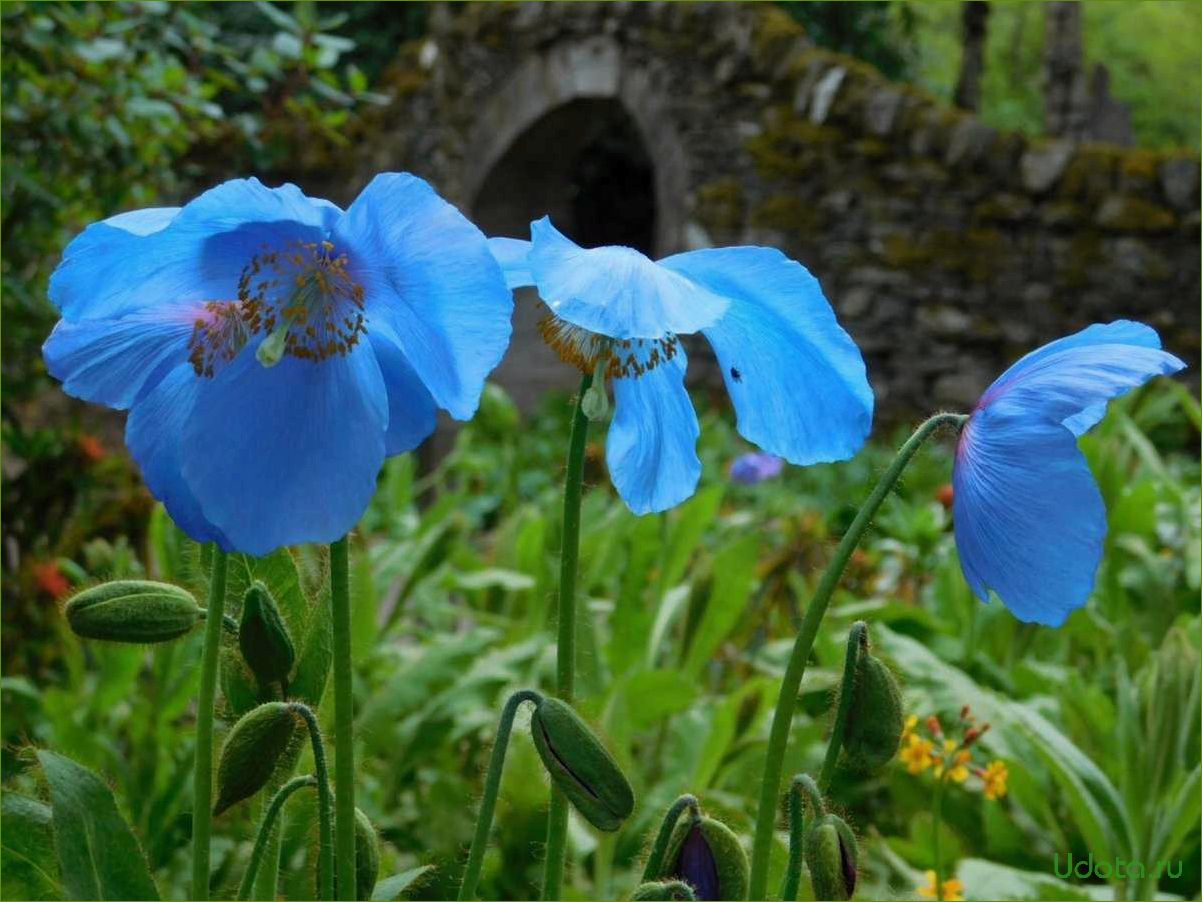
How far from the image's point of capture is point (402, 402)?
1.77ft

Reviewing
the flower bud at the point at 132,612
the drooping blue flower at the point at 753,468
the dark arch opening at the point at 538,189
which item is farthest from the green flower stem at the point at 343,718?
the dark arch opening at the point at 538,189

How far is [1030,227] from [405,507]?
3.77 metres

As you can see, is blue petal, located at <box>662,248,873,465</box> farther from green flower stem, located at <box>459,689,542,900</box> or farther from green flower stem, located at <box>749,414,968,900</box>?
green flower stem, located at <box>459,689,542,900</box>

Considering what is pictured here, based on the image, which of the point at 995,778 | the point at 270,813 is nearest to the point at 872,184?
the point at 995,778

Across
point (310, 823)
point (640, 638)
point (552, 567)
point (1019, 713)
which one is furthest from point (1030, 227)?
point (310, 823)

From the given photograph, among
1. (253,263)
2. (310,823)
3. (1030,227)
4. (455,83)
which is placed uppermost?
(455,83)

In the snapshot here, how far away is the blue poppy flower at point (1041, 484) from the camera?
0.53m

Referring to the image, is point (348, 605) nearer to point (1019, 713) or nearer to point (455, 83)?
point (1019, 713)

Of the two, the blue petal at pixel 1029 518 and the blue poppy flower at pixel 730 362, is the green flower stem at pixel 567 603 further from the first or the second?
the blue petal at pixel 1029 518

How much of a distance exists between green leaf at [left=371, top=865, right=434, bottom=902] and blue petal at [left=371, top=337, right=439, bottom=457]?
0.67ft

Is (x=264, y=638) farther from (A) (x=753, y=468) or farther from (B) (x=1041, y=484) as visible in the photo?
(A) (x=753, y=468)

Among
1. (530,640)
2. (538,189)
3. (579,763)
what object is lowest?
(530,640)

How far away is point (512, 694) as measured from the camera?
0.53 metres

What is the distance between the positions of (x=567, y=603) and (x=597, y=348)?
0.35ft
